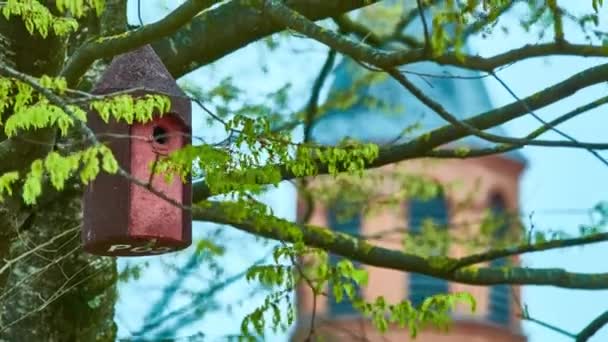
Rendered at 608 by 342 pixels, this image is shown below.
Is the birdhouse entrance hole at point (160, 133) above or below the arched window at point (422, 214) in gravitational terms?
above

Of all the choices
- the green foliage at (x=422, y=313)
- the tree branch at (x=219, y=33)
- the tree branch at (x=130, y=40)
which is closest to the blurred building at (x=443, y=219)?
the tree branch at (x=219, y=33)

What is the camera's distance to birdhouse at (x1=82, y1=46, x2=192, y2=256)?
737 centimetres

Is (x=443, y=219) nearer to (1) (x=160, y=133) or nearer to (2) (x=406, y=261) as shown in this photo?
(2) (x=406, y=261)

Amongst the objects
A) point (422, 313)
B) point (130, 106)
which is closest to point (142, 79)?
point (130, 106)

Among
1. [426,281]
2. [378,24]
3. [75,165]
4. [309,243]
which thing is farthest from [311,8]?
[426,281]

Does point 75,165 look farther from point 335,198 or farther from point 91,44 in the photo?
point 335,198

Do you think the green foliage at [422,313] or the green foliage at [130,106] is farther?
the green foliage at [422,313]

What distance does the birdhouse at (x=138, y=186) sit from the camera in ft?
24.2

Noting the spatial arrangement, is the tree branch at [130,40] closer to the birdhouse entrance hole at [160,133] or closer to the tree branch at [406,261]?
the birdhouse entrance hole at [160,133]

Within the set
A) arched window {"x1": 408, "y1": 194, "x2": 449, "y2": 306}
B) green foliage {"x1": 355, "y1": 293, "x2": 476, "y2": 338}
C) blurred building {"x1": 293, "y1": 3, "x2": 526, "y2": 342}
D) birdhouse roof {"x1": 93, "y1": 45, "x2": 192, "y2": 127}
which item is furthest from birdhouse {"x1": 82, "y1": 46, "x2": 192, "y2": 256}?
arched window {"x1": 408, "y1": 194, "x2": 449, "y2": 306}

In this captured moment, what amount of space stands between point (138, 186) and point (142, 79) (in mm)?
500

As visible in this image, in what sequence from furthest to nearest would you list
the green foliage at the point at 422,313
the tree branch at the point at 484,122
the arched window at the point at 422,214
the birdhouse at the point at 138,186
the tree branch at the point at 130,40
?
the arched window at the point at 422,214, the green foliage at the point at 422,313, the tree branch at the point at 484,122, the birdhouse at the point at 138,186, the tree branch at the point at 130,40

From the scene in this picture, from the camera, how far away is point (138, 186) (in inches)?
290

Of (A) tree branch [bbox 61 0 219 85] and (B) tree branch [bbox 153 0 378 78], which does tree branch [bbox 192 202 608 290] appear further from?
(A) tree branch [bbox 61 0 219 85]
